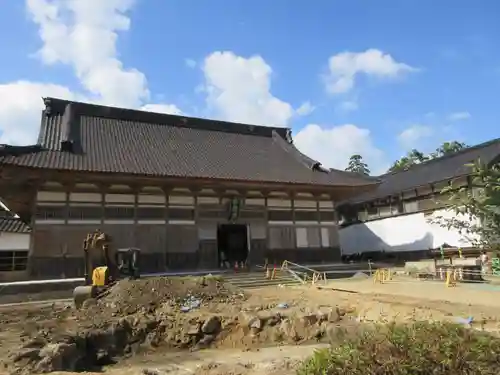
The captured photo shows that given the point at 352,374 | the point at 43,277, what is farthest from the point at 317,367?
the point at 43,277

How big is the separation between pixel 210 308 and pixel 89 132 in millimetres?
15685

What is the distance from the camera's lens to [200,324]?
11500 mm

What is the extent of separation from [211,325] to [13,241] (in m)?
24.0

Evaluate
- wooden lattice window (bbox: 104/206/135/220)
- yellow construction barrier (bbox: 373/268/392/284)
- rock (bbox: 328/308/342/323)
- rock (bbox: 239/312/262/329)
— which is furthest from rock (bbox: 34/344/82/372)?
yellow construction barrier (bbox: 373/268/392/284)

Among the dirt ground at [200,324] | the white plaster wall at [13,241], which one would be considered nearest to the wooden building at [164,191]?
the white plaster wall at [13,241]

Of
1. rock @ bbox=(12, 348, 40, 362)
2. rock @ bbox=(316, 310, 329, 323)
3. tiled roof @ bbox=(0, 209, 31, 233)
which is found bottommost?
rock @ bbox=(12, 348, 40, 362)

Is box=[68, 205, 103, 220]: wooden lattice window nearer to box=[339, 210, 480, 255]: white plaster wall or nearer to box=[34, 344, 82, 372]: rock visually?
box=[34, 344, 82, 372]: rock

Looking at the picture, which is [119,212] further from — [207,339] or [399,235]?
[399,235]

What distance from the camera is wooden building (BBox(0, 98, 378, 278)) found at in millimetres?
19188

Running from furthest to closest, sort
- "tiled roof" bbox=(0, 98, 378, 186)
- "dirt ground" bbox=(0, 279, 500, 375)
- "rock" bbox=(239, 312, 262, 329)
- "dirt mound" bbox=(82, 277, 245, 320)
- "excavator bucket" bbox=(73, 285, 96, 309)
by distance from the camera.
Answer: "tiled roof" bbox=(0, 98, 378, 186) < "excavator bucket" bbox=(73, 285, 96, 309) < "dirt mound" bbox=(82, 277, 245, 320) < "rock" bbox=(239, 312, 262, 329) < "dirt ground" bbox=(0, 279, 500, 375)

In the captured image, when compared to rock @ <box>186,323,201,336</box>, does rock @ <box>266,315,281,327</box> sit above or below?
above

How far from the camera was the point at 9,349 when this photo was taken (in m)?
8.95

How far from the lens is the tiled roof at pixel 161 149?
20531mm

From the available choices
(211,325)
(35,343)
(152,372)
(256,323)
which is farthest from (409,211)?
(35,343)
